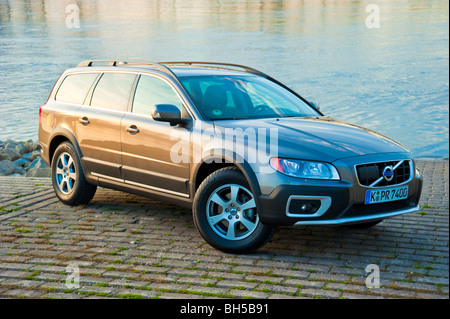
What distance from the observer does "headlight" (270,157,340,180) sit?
17.9 feet

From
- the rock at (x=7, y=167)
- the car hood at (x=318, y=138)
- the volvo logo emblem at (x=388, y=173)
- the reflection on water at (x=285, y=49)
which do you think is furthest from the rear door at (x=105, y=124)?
the reflection on water at (x=285, y=49)

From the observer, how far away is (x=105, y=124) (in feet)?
24.0

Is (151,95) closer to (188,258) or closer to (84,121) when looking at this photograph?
(84,121)

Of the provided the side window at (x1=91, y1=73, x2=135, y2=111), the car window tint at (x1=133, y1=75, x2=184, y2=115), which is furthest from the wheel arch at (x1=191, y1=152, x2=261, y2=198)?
the side window at (x1=91, y1=73, x2=135, y2=111)

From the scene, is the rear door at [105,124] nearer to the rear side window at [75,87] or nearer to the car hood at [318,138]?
the rear side window at [75,87]

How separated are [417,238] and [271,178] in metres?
1.91

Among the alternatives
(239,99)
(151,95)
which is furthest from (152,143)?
(239,99)

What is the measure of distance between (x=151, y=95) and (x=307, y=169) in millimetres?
2246

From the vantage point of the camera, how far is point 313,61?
40625mm

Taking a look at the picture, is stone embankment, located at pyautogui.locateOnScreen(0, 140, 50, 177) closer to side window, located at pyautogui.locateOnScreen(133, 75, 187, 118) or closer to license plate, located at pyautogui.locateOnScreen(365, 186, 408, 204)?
side window, located at pyautogui.locateOnScreen(133, 75, 187, 118)

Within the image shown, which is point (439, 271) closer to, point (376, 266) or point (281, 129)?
point (376, 266)

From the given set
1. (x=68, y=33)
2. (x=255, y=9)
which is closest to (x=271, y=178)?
(x=68, y=33)

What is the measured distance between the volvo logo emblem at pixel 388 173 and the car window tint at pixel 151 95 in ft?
7.10

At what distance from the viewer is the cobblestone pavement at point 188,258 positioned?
4930 mm
